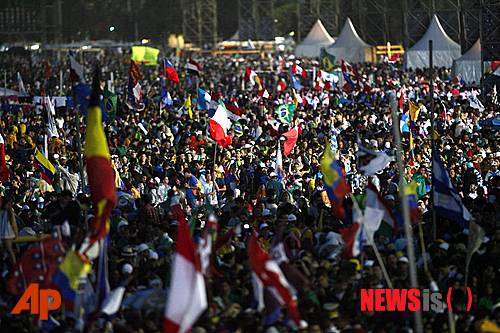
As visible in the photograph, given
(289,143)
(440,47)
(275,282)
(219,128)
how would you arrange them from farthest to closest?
(440,47) < (289,143) < (219,128) < (275,282)

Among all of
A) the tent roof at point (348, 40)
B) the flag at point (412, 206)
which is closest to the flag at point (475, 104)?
the flag at point (412, 206)

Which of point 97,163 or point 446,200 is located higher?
point 97,163

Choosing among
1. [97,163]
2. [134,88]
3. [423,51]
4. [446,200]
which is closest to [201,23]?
[423,51]

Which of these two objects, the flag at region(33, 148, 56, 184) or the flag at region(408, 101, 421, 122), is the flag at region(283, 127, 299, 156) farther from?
the flag at region(33, 148, 56, 184)

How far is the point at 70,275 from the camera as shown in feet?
39.2

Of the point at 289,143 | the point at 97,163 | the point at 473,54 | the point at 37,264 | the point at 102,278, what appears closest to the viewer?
the point at 102,278

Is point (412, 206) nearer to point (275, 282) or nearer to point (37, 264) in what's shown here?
point (275, 282)

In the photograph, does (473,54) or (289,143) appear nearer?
(289,143)

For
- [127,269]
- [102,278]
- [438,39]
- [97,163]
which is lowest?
[127,269]

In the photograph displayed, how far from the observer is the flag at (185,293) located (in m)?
10.3

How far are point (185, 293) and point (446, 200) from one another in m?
4.82

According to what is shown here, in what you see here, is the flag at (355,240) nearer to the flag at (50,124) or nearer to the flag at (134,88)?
the flag at (50,124)

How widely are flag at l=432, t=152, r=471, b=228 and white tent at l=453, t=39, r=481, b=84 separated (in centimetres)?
2801

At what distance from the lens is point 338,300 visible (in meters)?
12.4
